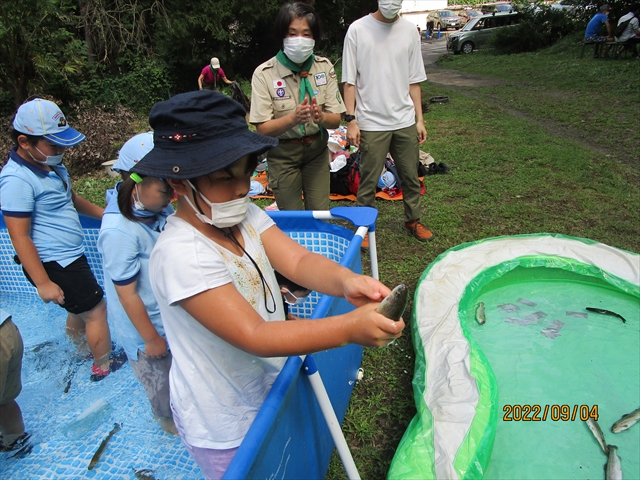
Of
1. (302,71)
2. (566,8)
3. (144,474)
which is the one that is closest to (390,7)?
(302,71)

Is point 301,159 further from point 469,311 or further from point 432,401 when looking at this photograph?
point 432,401

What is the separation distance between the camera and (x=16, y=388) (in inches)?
101

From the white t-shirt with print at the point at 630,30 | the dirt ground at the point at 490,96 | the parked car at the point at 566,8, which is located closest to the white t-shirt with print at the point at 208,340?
the dirt ground at the point at 490,96

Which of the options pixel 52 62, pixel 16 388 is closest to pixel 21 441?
pixel 16 388

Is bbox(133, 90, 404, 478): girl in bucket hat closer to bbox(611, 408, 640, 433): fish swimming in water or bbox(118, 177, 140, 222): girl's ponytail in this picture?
bbox(118, 177, 140, 222): girl's ponytail

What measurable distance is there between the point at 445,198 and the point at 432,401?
363 cm

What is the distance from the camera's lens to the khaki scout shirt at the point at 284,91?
11.2 feet

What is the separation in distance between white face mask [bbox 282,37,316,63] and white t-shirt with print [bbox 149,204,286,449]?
2.10 m

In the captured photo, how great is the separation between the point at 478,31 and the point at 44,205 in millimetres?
24897

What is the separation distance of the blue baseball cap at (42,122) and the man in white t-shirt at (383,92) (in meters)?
2.47

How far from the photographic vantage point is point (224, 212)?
4.58 ft

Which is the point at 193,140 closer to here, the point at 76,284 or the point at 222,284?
the point at 222,284

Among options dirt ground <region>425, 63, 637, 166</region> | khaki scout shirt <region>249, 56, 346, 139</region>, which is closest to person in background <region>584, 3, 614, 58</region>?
dirt ground <region>425, 63, 637, 166</region>
